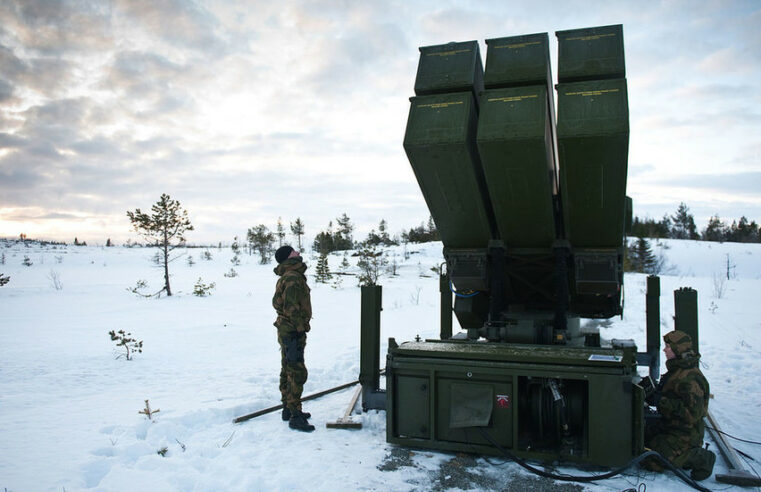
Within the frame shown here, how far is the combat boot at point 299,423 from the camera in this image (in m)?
5.18

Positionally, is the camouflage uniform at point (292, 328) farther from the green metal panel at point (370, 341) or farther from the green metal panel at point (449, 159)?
the green metal panel at point (449, 159)

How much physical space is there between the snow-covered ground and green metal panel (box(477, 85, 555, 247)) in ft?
7.93

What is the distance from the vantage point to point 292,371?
5422mm

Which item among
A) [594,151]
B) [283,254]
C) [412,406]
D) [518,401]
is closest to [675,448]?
[518,401]

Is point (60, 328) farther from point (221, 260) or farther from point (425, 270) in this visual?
point (221, 260)

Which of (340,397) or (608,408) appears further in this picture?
(340,397)

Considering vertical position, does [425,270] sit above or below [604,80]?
below

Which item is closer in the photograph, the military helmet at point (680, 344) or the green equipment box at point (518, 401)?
the green equipment box at point (518, 401)

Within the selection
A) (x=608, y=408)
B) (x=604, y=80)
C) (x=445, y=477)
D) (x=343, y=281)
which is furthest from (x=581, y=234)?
(x=343, y=281)

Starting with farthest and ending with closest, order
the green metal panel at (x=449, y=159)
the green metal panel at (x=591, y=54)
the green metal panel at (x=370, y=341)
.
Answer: the green metal panel at (x=370, y=341)
the green metal panel at (x=449, y=159)
the green metal panel at (x=591, y=54)

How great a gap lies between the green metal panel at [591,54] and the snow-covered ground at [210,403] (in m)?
3.56

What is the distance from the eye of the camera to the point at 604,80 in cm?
483

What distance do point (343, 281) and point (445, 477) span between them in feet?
71.7

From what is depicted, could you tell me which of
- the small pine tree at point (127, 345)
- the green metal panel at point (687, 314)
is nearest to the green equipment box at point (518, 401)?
the green metal panel at point (687, 314)
